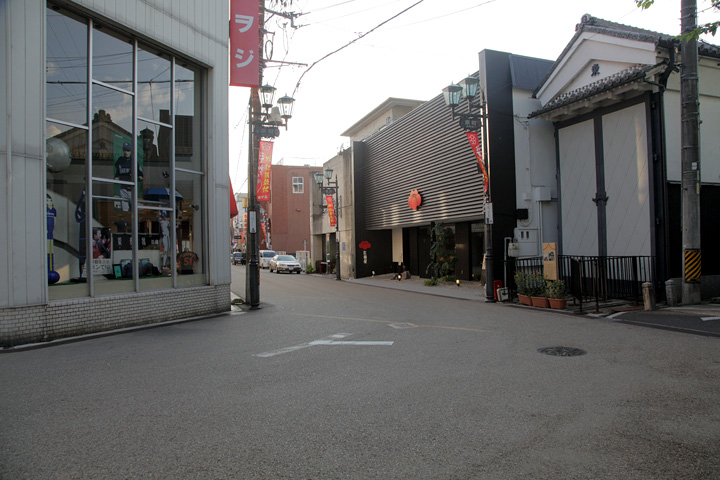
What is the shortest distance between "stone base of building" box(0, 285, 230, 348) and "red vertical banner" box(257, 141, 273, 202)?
4.97 metres

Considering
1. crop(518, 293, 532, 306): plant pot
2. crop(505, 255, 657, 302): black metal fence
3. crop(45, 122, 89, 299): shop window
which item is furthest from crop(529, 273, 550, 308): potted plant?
crop(45, 122, 89, 299): shop window

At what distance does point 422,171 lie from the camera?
2233cm

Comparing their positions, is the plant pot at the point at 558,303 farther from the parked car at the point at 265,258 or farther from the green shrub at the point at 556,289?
the parked car at the point at 265,258

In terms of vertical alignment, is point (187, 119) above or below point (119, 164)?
above

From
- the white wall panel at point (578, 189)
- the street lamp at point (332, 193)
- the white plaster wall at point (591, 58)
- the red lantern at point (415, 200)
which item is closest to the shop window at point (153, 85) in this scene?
the white plaster wall at point (591, 58)

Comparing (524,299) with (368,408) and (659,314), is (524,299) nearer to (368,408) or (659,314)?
(659,314)

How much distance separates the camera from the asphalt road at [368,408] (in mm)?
3543

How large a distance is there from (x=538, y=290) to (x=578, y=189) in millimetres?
4458

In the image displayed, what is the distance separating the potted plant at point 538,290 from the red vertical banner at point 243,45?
32.9 ft

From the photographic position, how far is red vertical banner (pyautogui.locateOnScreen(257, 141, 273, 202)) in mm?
16828

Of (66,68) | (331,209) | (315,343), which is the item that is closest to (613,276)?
(315,343)

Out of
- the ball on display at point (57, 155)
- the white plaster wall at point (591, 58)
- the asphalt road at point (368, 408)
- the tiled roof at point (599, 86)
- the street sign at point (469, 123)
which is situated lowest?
the asphalt road at point (368, 408)

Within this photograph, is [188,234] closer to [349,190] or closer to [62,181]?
[62,181]

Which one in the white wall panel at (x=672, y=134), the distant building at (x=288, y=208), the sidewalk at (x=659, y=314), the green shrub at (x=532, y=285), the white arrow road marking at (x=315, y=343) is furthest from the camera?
the distant building at (x=288, y=208)
